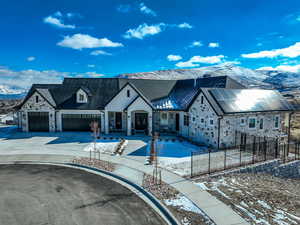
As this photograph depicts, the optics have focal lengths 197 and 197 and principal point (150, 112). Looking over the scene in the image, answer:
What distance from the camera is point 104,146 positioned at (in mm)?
18969

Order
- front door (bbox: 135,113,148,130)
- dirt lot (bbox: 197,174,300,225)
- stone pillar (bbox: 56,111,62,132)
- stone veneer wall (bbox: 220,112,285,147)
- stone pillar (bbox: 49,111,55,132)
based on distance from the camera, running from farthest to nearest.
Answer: stone pillar (bbox: 56,111,62,132), stone pillar (bbox: 49,111,55,132), front door (bbox: 135,113,148,130), stone veneer wall (bbox: 220,112,285,147), dirt lot (bbox: 197,174,300,225)

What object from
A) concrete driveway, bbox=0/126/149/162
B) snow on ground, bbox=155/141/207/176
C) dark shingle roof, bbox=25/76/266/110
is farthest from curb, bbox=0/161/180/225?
dark shingle roof, bbox=25/76/266/110

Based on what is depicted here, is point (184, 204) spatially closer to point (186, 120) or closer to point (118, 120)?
point (186, 120)

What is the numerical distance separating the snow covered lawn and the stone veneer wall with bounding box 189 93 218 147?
8.18m

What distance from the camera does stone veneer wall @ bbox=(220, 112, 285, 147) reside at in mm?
17812

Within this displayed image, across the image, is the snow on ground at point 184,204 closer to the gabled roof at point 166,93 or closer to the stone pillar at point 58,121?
the gabled roof at point 166,93

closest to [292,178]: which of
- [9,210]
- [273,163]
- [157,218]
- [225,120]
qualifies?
[273,163]

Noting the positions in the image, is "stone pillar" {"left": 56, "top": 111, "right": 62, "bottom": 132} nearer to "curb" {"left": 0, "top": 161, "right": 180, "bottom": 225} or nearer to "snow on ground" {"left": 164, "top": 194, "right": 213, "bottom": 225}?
"curb" {"left": 0, "top": 161, "right": 180, "bottom": 225}

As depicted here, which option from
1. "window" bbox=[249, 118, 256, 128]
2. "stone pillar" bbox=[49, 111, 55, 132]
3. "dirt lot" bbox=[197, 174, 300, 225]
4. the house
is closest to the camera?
"dirt lot" bbox=[197, 174, 300, 225]

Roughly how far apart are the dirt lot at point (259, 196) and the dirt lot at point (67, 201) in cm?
374

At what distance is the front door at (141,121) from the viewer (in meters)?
24.8

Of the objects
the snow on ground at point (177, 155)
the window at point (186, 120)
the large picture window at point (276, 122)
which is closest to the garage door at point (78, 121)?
the snow on ground at point (177, 155)

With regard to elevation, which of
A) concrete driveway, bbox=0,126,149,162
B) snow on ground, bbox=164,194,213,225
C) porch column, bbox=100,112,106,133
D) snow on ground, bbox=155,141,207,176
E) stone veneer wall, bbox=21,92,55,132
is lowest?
snow on ground, bbox=164,194,213,225

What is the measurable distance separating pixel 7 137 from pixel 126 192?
19.6 m
